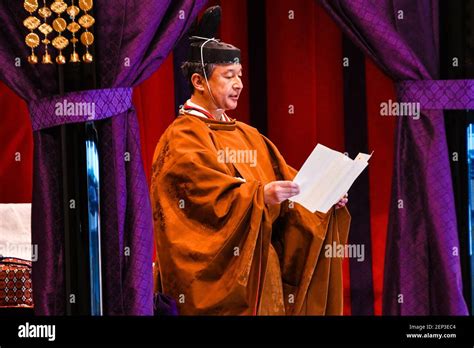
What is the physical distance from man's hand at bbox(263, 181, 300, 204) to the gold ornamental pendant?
0.89 metres

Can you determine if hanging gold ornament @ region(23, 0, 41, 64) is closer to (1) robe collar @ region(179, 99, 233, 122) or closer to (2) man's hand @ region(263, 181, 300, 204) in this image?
(1) robe collar @ region(179, 99, 233, 122)

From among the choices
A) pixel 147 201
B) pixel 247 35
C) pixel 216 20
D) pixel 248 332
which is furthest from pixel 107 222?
pixel 247 35

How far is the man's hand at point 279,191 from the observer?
13.0 feet

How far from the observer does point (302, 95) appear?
186 inches

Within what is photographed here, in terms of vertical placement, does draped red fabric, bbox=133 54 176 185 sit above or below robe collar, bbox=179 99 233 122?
above

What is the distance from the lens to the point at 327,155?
13.2ft

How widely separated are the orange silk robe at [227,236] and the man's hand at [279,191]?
3 cm

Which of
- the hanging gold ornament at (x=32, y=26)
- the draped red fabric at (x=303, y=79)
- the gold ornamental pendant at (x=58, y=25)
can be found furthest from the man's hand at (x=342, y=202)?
the hanging gold ornament at (x=32, y=26)

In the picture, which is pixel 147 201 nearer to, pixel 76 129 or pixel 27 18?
pixel 76 129

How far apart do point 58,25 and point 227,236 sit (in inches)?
43.1

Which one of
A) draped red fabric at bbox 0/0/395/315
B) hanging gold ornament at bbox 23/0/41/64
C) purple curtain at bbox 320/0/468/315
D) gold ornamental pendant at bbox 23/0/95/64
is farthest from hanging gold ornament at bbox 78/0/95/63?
purple curtain at bbox 320/0/468/315

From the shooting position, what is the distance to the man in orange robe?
4.02 meters

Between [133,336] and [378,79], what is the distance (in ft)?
5.68

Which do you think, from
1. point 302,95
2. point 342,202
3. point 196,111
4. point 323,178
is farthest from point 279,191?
point 302,95
